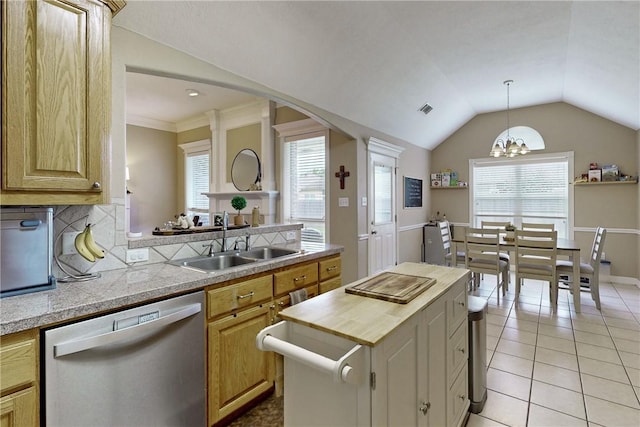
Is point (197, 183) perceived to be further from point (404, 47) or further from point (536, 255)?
point (536, 255)

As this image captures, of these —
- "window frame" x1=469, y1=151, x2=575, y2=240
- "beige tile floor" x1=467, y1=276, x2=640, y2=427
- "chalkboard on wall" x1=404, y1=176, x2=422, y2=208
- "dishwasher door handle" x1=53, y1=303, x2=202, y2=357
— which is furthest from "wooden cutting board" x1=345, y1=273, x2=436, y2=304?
"window frame" x1=469, y1=151, x2=575, y2=240

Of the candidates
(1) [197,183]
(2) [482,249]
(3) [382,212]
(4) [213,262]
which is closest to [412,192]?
(3) [382,212]

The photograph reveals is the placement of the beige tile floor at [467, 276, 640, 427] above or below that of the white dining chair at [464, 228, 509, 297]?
below

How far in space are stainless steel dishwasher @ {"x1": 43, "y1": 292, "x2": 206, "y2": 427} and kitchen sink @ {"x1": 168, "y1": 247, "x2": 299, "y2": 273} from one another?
0.50 m

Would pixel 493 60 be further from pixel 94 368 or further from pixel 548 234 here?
pixel 94 368

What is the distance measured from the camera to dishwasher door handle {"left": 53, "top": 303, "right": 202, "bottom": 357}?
121 centimetres

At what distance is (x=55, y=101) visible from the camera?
1.39m

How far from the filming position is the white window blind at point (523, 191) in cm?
538

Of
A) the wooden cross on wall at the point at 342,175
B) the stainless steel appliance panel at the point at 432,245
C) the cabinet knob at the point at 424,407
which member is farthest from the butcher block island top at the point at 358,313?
the stainless steel appliance panel at the point at 432,245

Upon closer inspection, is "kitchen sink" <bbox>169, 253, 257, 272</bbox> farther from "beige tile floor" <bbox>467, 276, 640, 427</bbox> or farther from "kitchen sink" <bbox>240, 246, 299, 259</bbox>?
"beige tile floor" <bbox>467, 276, 640, 427</bbox>

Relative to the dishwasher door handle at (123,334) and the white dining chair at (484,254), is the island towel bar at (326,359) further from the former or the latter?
the white dining chair at (484,254)

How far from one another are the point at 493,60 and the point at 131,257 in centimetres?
418

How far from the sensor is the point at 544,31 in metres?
3.05

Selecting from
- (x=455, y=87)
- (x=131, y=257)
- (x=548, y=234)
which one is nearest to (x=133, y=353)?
(x=131, y=257)
